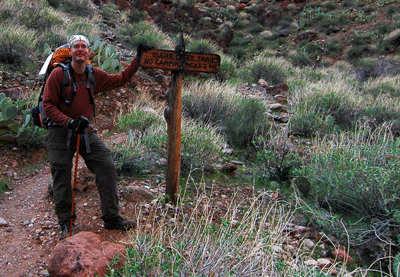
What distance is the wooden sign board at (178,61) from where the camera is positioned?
311 cm

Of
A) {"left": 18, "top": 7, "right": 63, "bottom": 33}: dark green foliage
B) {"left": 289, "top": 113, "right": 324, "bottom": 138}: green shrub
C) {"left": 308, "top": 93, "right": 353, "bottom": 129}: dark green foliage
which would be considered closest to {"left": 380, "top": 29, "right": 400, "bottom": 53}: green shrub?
{"left": 308, "top": 93, "right": 353, "bottom": 129}: dark green foliage

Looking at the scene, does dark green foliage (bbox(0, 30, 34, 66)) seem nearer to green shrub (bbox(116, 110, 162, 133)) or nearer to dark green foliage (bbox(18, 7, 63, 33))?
dark green foliage (bbox(18, 7, 63, 33))

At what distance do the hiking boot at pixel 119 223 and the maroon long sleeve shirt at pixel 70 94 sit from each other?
3.16ft

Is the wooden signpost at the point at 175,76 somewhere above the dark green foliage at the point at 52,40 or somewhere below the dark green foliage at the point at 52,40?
below

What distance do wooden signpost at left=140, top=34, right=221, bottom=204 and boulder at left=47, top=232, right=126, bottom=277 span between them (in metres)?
0.97

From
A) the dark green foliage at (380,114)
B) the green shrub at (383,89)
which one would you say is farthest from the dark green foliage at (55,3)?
the dark green foliage at (380,114)

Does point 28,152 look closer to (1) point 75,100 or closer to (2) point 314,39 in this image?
(1) point 75,100

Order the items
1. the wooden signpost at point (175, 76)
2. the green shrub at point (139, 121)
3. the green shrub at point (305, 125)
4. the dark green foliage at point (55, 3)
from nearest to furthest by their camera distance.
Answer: the wooden signpost at point (175, 76)
the green shrub at point (139, 121)
the green shrub at point (305, 125)
the dark green foliage at point (55, 3)

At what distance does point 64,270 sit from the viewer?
7.51ft

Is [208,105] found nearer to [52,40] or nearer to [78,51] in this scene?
[78,51]

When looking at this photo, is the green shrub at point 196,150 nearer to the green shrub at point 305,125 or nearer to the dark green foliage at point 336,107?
the green shrub at point 305,125

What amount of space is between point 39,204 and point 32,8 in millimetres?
7483

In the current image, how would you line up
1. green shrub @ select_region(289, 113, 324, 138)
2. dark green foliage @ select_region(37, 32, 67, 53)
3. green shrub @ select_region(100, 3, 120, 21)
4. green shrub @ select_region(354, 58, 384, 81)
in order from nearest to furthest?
green shrub @ select_region(289, 113, 324, 138) → dark green foliage @ select_region(37, 32, 67, 53) → green shrub @ select_region(100, 3, 120, 21) → green shrub @ select_region(354, 58, 384, 81)

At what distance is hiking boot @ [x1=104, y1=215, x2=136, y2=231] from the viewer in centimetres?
309
